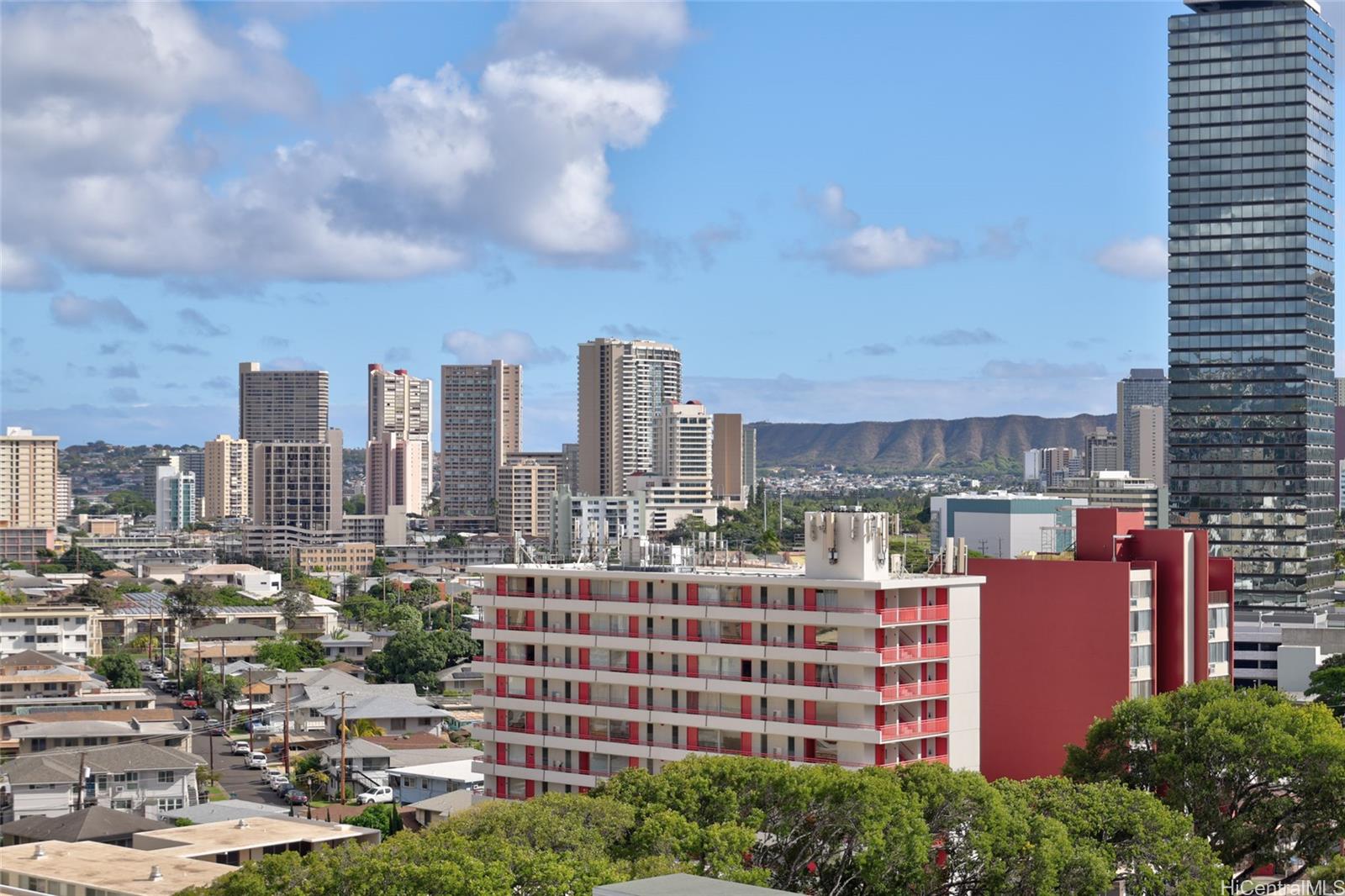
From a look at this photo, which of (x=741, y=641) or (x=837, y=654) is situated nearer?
(x=837, y=654)

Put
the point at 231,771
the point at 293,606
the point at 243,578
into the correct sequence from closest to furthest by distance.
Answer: the point at 231,771 < the point at 293,606 < the point at 243,578

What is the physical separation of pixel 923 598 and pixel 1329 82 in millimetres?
92018

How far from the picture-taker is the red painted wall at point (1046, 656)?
4984 centimetres

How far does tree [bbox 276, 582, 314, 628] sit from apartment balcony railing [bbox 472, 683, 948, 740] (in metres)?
87.0

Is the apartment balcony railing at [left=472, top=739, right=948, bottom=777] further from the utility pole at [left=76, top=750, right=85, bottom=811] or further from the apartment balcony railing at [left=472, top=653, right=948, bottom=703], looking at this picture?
the utility pole at [left=76, top=750, right=85, bottom=811]

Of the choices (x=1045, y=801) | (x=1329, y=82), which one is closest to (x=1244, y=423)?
(x=1329, y=82)

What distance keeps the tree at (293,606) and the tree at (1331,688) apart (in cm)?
8553

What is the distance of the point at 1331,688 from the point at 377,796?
3898 cm

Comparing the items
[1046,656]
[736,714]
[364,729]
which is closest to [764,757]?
[736,714]

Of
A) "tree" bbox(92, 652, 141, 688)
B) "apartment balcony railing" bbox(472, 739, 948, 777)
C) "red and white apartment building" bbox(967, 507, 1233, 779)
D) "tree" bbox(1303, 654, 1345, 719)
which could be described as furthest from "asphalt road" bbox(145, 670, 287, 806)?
"tree" bbox(1303, 654, 1345, 719)

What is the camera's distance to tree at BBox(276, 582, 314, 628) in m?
135

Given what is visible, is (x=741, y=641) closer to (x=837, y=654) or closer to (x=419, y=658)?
(x=837, y=654)

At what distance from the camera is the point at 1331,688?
6700cm

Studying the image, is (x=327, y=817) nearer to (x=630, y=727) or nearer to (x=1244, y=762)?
(x=630, y=727)
